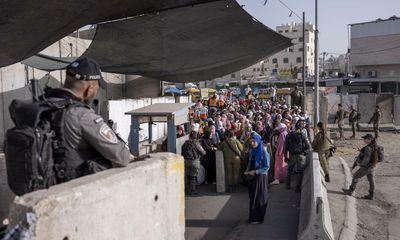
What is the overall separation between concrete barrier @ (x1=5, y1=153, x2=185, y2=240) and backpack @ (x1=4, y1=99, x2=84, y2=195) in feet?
0.53

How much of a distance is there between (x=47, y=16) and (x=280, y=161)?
8.00 meters

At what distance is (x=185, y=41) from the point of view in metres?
8.97

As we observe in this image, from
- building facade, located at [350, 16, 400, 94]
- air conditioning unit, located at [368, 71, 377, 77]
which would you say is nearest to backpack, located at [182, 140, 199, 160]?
building facade, located at [350, 16, 400, 94]

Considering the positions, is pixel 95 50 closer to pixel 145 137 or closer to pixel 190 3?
pixel 190 3

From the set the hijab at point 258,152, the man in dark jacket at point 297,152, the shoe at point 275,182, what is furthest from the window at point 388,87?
the hijab at point 258,152

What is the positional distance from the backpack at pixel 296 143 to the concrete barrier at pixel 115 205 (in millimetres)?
7428

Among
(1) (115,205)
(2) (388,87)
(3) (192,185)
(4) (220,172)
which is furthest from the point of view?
(2) (388,87)

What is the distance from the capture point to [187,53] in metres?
9.55

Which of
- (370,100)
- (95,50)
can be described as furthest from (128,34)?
(370,100)

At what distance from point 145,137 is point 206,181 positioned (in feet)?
11.5

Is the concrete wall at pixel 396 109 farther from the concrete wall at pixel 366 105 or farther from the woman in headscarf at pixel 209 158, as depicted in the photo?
the woman in headscarf at pixel 209 158

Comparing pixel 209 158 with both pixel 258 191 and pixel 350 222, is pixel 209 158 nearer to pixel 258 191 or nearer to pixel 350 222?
pixel 258 191

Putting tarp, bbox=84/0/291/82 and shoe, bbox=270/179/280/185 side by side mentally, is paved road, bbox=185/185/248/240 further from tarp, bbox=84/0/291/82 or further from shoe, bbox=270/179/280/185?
tarp, bbox=84/0/291/82

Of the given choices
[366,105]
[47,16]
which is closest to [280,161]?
[47,16]
